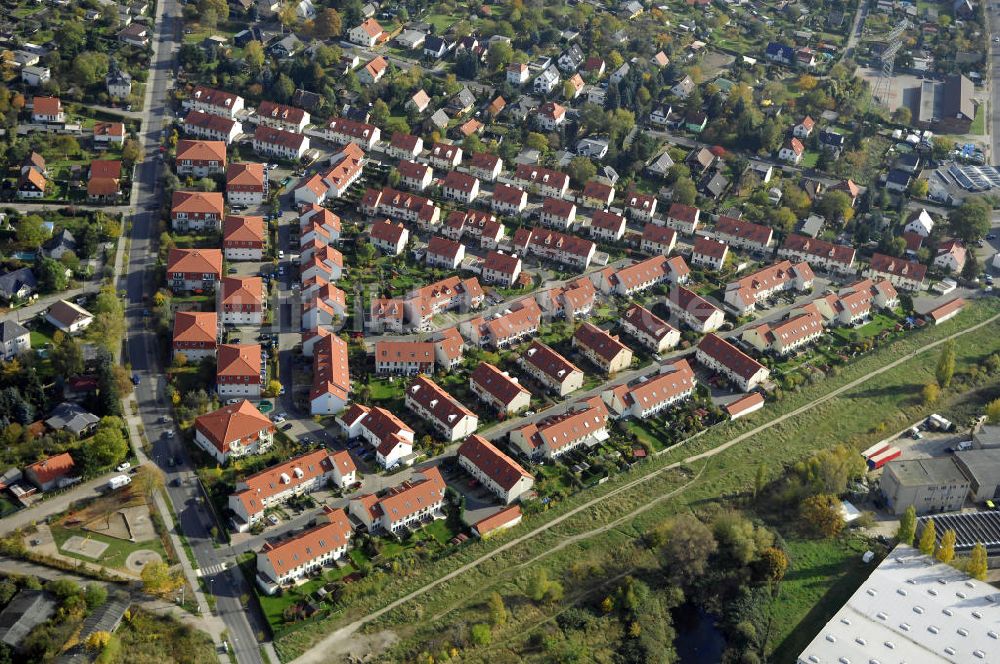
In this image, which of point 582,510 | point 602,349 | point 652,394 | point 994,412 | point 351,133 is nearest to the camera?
point 582,510

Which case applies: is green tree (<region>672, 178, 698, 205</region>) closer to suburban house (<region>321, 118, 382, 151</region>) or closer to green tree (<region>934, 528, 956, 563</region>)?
Result: suburban house (<region>321, 118, 382, 151</region>)

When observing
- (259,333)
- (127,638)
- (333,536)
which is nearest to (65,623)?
(127,638)

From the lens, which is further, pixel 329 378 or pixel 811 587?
pixel 329 378

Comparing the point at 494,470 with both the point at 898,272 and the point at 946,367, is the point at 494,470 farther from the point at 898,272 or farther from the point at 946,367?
the point at 898,272

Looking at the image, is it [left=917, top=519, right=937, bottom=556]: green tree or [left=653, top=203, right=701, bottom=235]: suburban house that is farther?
[left=653, top=203, right=701, bottom=235]: suburban house

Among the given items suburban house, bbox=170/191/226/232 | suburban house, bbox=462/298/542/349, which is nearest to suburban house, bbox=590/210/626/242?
suburban house, bbox=462/298/542/349

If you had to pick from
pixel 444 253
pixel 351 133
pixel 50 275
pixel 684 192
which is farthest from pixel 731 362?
pixel 50 275
